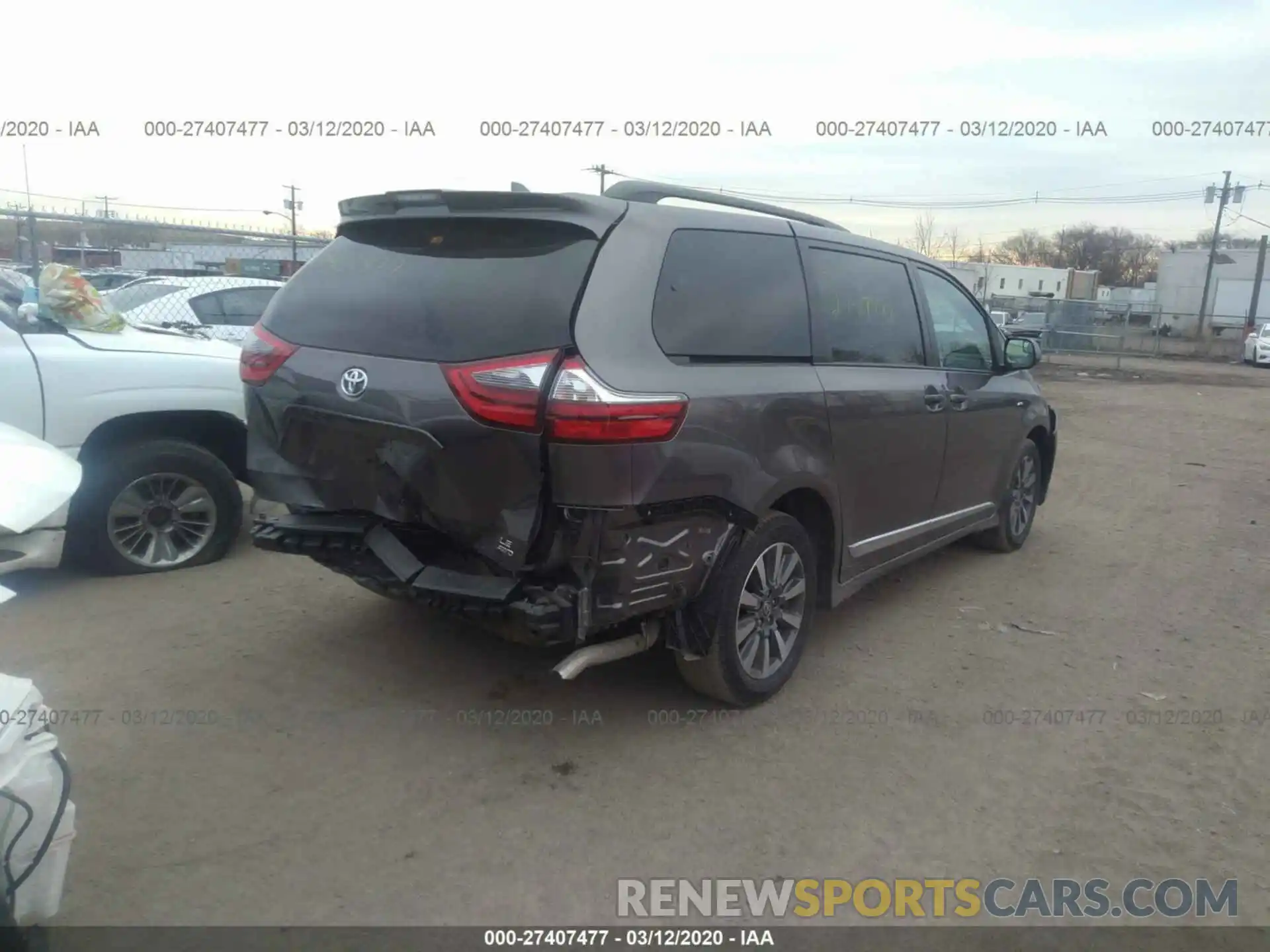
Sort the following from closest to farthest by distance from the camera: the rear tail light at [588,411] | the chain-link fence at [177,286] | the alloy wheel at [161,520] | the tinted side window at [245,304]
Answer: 1. the rear tail light at [588,411]
2. the alloy wheel at [161,520]
3. the chain-link fence at [177,286]
4. the tinted side window at [245,304]

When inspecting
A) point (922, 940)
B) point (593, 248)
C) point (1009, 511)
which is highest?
point (593, 248)

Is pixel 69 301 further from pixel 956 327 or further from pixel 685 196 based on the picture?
pixel 956 327

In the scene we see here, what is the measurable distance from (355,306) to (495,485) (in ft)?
3.21

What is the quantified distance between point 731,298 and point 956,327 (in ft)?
7.15

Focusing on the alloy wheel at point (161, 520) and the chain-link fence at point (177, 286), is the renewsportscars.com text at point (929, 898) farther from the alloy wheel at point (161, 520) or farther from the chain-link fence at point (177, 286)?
the chain-link fence at point (177, 286)

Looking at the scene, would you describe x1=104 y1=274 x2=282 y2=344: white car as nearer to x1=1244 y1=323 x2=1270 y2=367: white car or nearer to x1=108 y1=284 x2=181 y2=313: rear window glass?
x1=108 y1=284 x2=181 y2=313: rear window glass

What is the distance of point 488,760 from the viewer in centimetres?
343

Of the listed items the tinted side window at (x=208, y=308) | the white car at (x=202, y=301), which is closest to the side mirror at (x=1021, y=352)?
the white car at (x=202, y=301)

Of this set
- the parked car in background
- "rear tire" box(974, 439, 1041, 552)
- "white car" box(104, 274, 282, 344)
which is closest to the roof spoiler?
"rear tire" box(974, 439, 1041, 552)

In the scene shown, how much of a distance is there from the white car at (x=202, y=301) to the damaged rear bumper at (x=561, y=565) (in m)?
6.63

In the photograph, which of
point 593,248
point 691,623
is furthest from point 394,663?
point 593,248

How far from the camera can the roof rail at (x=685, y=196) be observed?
143 inches

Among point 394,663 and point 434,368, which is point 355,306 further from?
point 394,663

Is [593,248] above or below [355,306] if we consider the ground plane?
above
